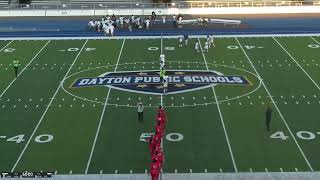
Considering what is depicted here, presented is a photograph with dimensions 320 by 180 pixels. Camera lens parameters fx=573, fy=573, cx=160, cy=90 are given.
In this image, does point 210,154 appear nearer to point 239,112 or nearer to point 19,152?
point 239,112

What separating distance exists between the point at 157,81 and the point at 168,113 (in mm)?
3797

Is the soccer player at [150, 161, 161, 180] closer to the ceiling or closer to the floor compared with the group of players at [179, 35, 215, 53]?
closer to the floor

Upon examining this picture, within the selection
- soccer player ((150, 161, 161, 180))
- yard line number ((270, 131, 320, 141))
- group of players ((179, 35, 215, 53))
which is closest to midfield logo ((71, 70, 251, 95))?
group of players ((179, 35, 215, 53))

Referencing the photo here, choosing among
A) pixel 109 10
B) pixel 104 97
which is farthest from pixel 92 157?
pixel 109 10

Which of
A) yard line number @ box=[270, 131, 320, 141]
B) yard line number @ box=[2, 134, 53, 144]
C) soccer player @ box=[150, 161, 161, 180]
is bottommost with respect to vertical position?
yard line number @ box=[2, 134, 53, 144]

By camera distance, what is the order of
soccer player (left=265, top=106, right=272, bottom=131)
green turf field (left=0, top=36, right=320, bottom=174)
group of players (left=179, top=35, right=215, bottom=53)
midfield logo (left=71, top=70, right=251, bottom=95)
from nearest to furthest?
1. green turf field (left=0, top=36, right=320, bottom=174)
2. soccer player (left=265, top=106, right=272, bottom=131)
3. midfield logo (left=71, top=70, right=251, bottom=95)
4. group of players (left=179, top=35, right=215, bottom=53)

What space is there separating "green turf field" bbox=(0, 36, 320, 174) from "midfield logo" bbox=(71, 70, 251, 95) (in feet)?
1.56

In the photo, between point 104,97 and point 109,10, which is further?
point 109,10

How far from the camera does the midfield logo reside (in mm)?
21750

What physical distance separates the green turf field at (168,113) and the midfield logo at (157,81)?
1.56 ft

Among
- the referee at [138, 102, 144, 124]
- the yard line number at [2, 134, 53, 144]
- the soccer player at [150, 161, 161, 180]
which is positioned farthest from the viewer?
the referee at [138, 102, 144, 124]

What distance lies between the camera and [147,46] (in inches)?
1153

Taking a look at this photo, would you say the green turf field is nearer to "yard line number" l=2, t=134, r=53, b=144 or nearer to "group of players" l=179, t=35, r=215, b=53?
"yard line number" l=2, t=134, r=53, b=144

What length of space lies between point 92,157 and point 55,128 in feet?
9.00
